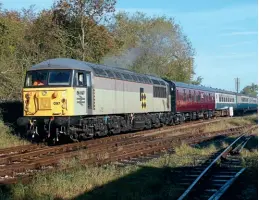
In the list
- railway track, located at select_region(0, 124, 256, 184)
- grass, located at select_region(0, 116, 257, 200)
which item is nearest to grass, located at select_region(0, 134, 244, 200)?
grass, located at select_region(0, 116, 257, 200)

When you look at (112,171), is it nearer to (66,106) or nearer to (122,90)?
(66,106)

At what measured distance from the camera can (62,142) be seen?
18.8m

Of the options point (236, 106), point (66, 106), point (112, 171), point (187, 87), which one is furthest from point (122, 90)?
point (236, 106)

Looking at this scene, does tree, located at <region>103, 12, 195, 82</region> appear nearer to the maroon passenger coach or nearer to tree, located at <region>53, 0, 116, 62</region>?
the maroon passenger coach

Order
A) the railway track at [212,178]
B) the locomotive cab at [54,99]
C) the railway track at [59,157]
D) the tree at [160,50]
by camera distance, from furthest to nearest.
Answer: the tree at [160,50], the locomotive cab at [54,99], the railway track at [59,157], the railway track at [212,178]

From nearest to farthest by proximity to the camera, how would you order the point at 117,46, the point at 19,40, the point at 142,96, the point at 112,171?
the point at 112,171 < the point at 142,96 < the point at 19,40 < the point at 117,46

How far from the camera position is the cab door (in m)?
16.9

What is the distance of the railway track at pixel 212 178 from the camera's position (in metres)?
8.28

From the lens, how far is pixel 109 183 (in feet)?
30.8

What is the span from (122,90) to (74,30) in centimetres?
1176

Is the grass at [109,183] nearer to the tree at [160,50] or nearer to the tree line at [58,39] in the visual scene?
the tree line at [58,39]

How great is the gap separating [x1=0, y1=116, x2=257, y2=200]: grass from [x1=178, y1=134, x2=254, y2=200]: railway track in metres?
0.27

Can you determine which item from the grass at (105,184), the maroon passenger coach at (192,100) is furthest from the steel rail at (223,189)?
the maroon passenger coach at (192,100)

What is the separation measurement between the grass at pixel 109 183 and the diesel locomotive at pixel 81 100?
5.03 meters
